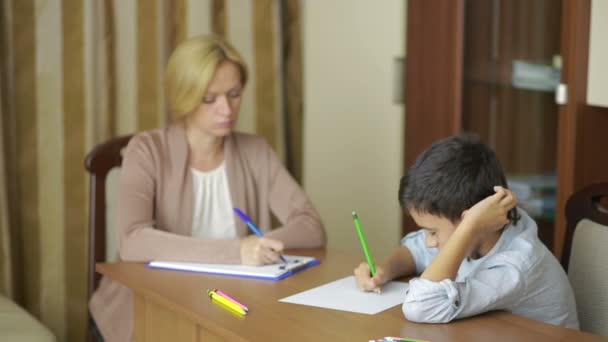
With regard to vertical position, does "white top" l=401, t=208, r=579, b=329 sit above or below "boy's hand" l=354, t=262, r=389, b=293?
above

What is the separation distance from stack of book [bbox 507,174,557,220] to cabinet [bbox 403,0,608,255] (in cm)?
2

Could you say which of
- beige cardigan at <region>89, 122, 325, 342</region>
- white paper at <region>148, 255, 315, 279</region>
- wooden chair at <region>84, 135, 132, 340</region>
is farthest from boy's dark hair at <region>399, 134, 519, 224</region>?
wooden chair at <region>84, 135, 132, 340</region>

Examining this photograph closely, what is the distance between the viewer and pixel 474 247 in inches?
60.4

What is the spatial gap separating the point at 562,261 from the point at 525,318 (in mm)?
Result: 457

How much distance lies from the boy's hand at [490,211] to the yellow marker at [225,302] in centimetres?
45

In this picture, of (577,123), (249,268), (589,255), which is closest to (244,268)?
(249,268)

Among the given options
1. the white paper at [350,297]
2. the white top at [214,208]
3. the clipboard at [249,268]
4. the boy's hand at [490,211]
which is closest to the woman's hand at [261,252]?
the clipboard at [249,268]

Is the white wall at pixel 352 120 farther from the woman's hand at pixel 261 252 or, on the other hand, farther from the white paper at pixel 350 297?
the white paper at pixel 350 297

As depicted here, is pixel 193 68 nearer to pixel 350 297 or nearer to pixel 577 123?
pixel 350 297

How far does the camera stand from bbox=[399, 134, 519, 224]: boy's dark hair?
1465 mm

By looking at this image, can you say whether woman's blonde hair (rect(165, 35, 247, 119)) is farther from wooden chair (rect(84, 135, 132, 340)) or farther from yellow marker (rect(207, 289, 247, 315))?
yellow marker (rect(207, 289, 247, 315))

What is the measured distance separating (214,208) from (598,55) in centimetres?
117

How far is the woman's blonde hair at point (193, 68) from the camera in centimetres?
224

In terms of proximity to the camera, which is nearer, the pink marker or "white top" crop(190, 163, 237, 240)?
the pink marker
